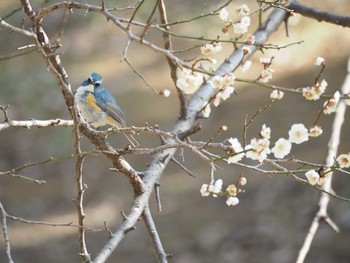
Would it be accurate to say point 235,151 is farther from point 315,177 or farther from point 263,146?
point 315,177

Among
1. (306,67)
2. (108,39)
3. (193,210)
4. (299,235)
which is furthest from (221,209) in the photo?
(108,39)

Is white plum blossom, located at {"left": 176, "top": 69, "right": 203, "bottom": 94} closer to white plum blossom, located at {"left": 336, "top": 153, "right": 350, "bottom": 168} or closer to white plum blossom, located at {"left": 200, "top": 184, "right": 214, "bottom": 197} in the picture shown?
white plum blossom, located at {"left": 200, "top": 184, "right": 214, "bottom": 197}

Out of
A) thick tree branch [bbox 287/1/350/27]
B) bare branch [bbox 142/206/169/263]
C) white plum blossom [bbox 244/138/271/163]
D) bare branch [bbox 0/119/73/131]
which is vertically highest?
thick tree branch [bbox 287/1/350/27]

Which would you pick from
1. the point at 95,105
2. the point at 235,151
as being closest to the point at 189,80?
the point at 235,151

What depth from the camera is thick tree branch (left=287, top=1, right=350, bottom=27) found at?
3262 millimetres

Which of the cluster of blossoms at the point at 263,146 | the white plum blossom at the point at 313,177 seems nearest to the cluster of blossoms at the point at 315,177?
the white plum blossom at the point at 313,177

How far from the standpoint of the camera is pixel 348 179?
651 centimetres

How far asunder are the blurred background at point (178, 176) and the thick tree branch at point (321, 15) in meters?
1.33

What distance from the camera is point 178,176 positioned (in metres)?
7.50

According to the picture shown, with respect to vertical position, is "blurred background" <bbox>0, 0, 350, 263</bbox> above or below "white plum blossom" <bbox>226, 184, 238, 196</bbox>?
above

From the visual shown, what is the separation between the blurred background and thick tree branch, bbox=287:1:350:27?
1.33 metres

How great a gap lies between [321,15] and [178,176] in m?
4.27

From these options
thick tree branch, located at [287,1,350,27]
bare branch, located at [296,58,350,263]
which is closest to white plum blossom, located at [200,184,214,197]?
bare branch, located at [296,58,350,263]

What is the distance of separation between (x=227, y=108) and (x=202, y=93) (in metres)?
5.09
